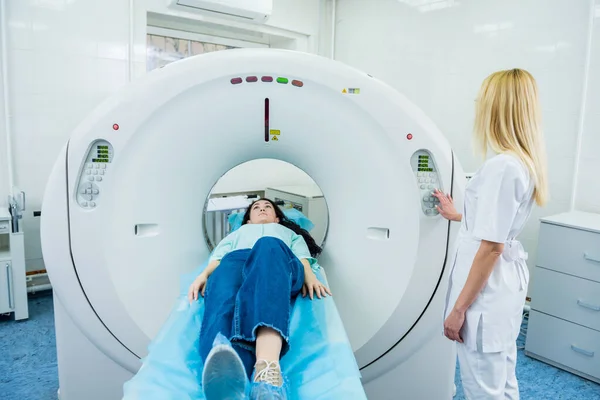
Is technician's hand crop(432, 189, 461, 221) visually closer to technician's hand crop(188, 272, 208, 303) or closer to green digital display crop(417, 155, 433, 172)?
green digital display crop(417, 155, 433, 172)

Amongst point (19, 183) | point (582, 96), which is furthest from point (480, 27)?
point (19, 183)

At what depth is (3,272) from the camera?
93.4 inches

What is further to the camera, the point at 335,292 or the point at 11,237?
the point at 11,237

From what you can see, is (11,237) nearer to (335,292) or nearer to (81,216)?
(81,216)

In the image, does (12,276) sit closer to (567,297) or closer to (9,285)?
(9,285)

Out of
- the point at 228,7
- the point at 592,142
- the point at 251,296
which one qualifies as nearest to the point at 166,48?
the point at 228,7

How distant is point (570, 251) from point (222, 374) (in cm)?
179

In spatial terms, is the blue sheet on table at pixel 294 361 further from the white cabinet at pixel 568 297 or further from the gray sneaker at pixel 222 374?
the white cabinet at pixel 568 297

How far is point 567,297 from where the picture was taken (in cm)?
206

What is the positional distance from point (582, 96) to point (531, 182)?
4.76ft

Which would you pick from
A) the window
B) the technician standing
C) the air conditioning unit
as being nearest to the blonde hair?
the technician standing

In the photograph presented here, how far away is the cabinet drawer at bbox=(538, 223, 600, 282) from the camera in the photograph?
1.97 meters

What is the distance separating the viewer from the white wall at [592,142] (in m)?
2.20

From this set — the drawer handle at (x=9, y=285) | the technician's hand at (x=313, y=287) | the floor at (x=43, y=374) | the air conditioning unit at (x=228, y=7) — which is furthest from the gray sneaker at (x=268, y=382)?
the air conditioning unit at (x=228, y=7)
